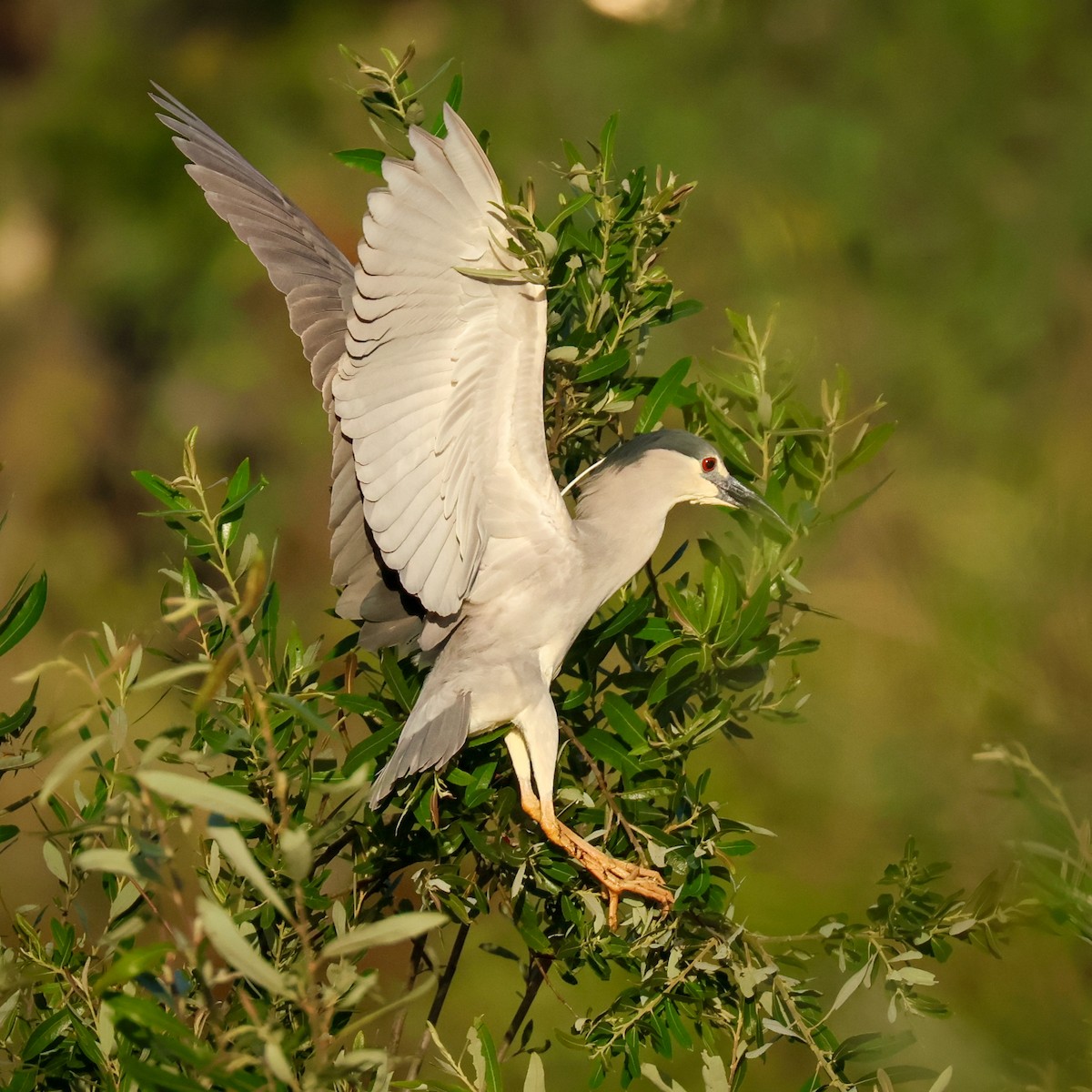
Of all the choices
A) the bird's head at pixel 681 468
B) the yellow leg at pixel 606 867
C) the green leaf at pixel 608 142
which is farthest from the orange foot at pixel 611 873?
the green leaf at pixel 608 142

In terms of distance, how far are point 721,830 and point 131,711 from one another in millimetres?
2004

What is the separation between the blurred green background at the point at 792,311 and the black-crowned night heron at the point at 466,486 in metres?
0.15

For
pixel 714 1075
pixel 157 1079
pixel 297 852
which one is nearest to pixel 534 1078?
pixel 714 1075

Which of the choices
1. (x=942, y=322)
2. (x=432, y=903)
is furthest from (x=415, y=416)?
(x=942, y=322)

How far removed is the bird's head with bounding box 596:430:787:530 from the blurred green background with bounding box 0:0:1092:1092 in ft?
0.36

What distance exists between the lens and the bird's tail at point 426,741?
1.05 metres

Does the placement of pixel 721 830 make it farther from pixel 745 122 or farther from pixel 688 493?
pixel 745 122

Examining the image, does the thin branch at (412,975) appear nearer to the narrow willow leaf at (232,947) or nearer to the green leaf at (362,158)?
the narrow willow leaf at (232,947)

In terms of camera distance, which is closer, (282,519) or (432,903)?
(432,903)

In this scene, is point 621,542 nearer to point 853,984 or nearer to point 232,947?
point 853,984

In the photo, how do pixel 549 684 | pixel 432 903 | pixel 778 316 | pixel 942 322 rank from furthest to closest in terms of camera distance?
1. pixel 942 322
2. pixel 778 316
3. pixel 549 684
4. pixel 432 903

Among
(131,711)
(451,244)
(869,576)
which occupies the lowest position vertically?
(131,711)

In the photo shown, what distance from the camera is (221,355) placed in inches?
130

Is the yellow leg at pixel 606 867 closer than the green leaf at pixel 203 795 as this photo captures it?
No
